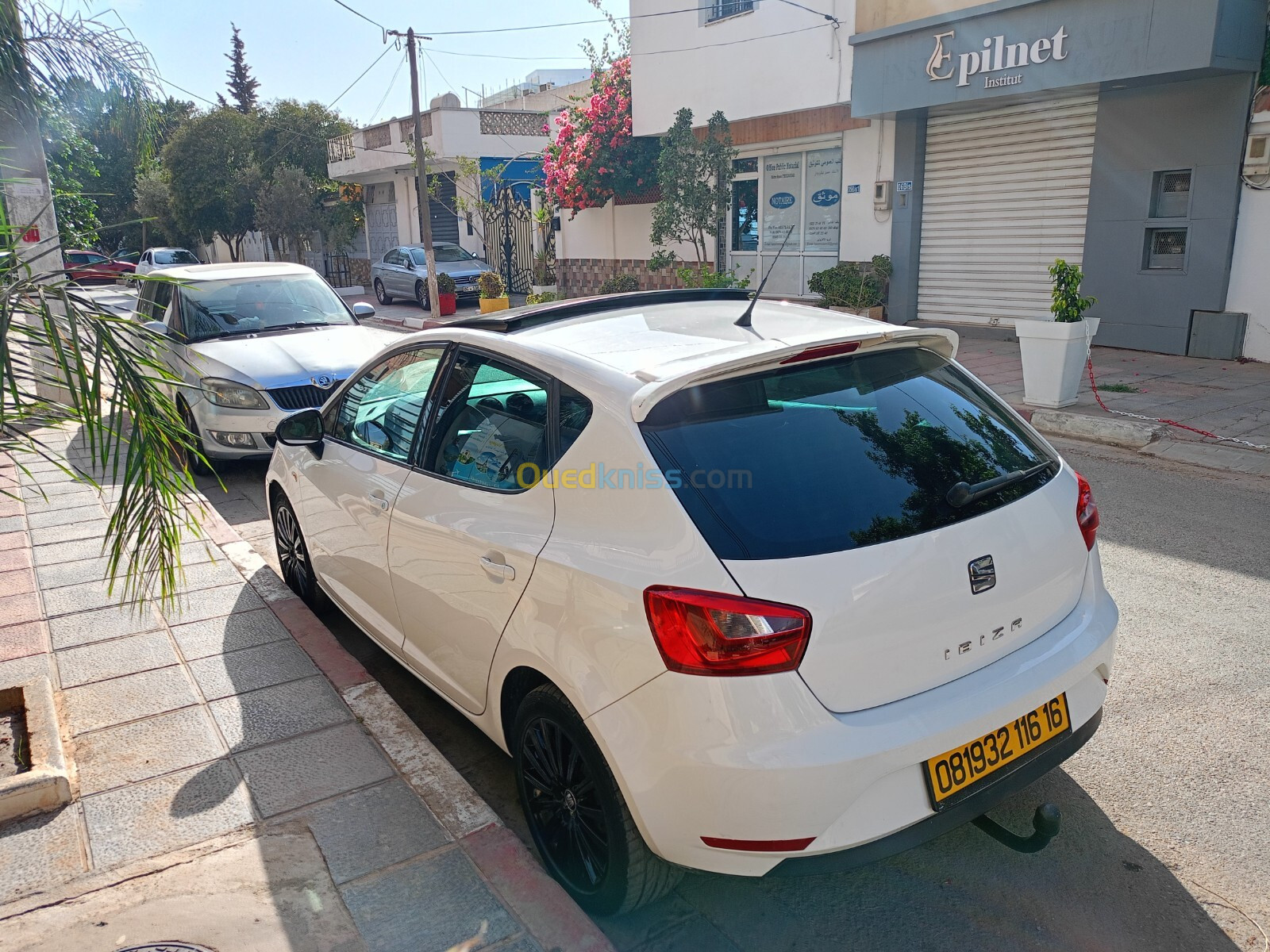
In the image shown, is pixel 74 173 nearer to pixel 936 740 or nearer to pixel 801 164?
pixel 801 164

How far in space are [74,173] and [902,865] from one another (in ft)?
55.3

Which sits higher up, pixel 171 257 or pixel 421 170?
pixel 421 170

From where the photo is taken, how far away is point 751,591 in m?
2.23

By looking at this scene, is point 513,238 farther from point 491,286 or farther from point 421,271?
point 491,286

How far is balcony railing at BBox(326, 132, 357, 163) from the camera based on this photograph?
112 ft

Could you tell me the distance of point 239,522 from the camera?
6852 mm

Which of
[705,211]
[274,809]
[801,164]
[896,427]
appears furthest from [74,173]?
[896,427]

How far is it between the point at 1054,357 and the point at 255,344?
7397mm

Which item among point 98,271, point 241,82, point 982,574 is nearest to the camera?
point 982,574

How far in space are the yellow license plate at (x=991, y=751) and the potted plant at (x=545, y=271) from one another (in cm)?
2177

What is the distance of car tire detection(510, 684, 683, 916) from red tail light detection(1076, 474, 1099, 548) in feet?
5.30

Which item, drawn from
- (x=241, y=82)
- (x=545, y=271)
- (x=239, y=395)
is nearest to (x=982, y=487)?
(x=239, y=395)

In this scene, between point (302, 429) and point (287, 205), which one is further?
point (287, 205)

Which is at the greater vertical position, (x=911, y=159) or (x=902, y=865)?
(x=911, y=159)
